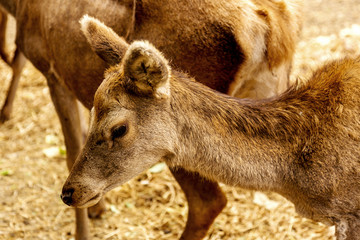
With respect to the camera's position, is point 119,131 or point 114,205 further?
point 114,205

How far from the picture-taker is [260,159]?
3.28 m

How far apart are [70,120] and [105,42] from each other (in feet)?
4.70

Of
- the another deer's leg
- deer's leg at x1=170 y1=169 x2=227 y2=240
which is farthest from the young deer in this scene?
the another deer's leg

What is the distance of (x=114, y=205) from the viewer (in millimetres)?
5305

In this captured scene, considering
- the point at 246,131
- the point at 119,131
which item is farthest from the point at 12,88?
the point at 246,131

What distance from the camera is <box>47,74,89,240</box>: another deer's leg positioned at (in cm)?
469

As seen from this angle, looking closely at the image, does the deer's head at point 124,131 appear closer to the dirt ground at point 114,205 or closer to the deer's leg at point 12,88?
the dirt ground at point 114,205

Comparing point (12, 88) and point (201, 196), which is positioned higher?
point (201, 196)

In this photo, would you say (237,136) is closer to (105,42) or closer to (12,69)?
(105,42)

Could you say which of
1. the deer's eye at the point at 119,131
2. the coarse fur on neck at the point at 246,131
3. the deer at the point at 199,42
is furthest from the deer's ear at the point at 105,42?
the deer's eye at the point at 119,131

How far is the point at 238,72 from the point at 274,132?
2.04ft

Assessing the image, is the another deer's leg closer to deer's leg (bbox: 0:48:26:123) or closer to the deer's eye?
the deer's eye

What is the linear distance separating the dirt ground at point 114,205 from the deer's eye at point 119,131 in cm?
177


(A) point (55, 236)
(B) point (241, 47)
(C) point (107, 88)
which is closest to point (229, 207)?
(A) point (55, 236)
